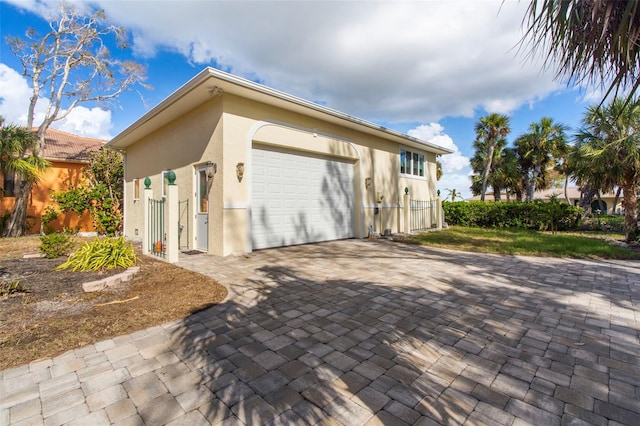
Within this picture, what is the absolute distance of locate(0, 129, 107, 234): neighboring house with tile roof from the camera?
457 inches

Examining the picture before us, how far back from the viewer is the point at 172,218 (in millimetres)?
5902

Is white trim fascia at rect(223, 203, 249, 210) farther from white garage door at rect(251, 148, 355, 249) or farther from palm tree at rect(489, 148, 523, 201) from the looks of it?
palm tree at rect(489, 148, 523, 201)

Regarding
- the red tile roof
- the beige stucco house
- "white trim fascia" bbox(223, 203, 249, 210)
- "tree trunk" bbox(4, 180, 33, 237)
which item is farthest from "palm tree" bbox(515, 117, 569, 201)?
"tree trunk" bbox(4, 180, 33, 237)

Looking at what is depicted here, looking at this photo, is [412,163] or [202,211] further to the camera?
[412,163]

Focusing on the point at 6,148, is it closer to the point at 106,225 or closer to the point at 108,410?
the point at 106,225

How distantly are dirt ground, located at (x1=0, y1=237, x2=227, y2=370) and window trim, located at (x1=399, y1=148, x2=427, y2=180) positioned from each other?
10.4 m

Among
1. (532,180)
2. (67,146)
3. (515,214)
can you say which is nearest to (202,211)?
(67,146)

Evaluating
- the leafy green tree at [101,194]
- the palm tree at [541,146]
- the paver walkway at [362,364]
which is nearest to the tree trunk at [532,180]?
the palm tree at [541,146]

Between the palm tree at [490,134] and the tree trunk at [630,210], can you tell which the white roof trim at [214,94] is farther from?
the palm tree at [490,134]

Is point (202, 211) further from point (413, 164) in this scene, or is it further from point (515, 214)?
point (515, 214)

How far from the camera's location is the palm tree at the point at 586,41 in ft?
7.22

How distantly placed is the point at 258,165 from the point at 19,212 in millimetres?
10686

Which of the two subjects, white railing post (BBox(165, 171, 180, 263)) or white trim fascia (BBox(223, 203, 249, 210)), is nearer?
white railing post (BBox(165, 171, 180, 263))

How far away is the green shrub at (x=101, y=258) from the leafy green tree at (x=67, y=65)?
8718mm
